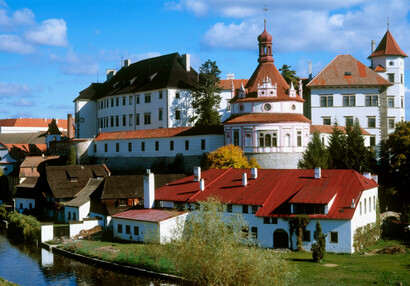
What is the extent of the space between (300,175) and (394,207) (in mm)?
14203

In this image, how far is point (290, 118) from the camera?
51.4 meters

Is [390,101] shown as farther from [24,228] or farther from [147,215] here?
[24,228]

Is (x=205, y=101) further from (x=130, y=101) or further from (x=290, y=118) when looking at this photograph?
(x=290, y=118)

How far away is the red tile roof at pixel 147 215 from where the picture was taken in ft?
124

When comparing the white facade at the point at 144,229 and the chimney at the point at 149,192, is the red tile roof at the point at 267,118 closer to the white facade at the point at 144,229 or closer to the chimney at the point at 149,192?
the chimney at the point at 149,192

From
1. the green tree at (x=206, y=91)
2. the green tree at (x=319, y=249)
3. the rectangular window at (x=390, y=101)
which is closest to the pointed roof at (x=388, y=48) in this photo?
the rectangular window at (x=390, y=101)

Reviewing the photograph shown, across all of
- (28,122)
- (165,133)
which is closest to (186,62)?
(165,133)

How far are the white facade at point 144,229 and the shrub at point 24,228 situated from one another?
7223mm

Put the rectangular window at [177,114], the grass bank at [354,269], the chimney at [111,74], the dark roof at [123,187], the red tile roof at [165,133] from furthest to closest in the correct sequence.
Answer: the chimney at [111,74]
the rectangular window at [177,114]
the red tile roof at [165,133]
the dark roof at [123,187]
the grass bank at [354,269]

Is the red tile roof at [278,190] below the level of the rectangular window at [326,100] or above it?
below

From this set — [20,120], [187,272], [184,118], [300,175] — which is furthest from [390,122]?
[20,120]

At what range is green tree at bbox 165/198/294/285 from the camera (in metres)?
22.7

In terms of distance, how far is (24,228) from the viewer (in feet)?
150

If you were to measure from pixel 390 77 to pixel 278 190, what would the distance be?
1443 inches
